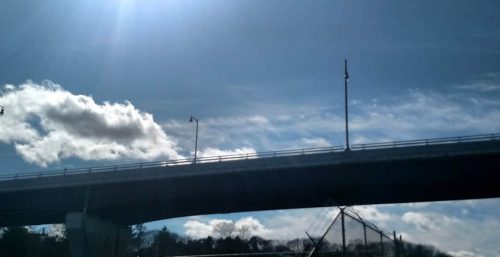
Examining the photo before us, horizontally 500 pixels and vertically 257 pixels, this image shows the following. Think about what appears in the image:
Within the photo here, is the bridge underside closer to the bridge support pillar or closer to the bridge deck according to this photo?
the bridge deck

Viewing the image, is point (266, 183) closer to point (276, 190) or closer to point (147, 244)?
point (276, 190)

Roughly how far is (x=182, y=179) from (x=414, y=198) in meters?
26.3

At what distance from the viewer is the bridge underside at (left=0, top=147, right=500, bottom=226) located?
2282 inches

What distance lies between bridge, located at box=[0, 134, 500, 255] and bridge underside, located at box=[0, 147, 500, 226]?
0.34 feet

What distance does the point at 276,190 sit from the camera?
64438mm

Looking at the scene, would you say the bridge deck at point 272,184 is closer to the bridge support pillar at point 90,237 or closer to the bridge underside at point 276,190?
the bridge underside at point 276,190

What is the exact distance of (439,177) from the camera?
190 ft

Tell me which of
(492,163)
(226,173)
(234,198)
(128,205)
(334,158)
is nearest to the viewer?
(492,163)

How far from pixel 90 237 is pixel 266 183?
23896mm

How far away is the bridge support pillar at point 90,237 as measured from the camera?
69375 mm

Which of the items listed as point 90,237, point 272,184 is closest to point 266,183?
point 272,184

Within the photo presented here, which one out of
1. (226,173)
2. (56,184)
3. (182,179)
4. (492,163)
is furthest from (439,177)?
(56,184)

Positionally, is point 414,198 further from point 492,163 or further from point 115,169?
point 115,169

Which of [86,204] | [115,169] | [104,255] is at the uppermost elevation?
[115,169]
